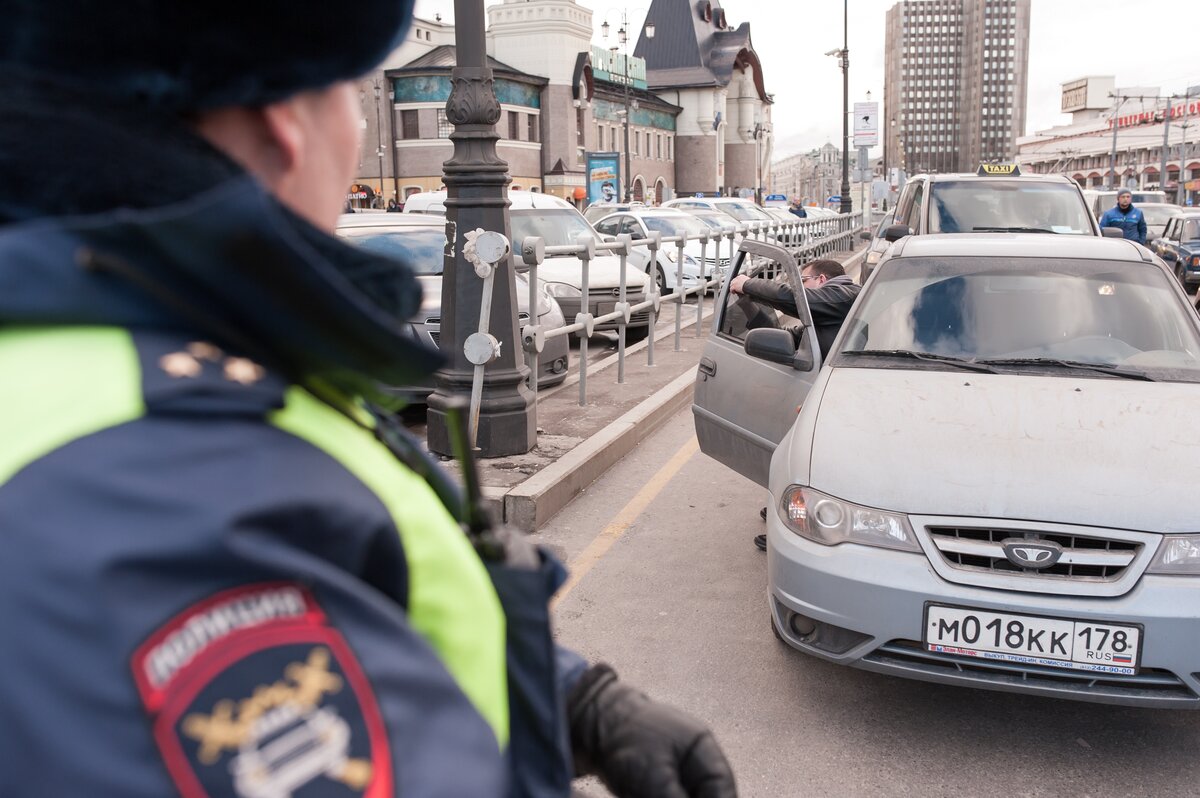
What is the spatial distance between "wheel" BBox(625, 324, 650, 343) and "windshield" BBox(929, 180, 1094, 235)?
13.0 ft

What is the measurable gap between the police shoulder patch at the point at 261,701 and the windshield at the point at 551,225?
12.7 meters

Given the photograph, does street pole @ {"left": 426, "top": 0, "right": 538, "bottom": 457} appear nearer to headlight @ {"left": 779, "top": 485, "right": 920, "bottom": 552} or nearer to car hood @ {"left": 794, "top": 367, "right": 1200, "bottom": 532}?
car hood @ {"left": 794, "top": 367, "right": 1200, "bottom": 532}

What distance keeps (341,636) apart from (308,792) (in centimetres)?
11

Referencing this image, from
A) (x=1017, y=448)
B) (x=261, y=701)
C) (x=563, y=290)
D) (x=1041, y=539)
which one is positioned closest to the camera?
(x=261, y=701)

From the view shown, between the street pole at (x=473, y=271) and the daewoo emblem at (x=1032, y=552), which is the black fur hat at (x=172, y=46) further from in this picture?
the street pole at (x=473, y=271)

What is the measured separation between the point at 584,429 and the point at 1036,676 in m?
4.55

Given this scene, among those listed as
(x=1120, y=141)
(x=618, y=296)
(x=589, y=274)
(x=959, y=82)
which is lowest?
(x=618, y=296)

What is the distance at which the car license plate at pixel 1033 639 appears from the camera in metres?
3.22

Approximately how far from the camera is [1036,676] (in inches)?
131

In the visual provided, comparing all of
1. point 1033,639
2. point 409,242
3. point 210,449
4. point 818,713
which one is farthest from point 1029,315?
point 409,242

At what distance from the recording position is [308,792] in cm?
73

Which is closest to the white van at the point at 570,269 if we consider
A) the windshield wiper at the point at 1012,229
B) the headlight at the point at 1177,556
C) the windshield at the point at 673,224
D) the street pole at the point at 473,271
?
the windshield wiper at the point at 1012,229

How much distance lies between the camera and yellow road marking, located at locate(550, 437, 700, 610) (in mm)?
5245

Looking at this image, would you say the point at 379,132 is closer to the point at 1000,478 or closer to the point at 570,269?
the point at 570,269
